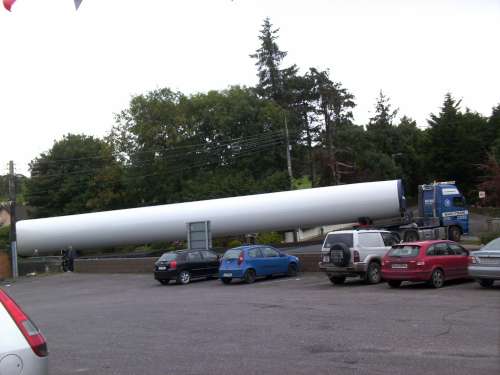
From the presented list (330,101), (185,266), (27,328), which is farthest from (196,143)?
(27,328)

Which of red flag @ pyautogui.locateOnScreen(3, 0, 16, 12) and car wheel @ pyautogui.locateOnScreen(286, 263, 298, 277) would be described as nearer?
red flag @ pyautogui.locateOnScreen(3, 0, 16, 12)

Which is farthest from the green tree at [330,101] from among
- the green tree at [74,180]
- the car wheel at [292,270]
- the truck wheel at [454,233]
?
the car wheel at [292,270]

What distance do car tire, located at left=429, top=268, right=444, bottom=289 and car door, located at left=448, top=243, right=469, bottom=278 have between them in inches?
27.7

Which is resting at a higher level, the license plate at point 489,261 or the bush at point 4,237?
the bush at point 4,237

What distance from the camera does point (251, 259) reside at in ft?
77.5

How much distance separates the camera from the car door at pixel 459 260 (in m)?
18.4

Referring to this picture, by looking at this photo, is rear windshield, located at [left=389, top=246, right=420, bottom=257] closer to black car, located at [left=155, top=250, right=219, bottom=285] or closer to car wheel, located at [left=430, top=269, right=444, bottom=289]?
car wheel, located at [left=430, top=269, right=444, bottom=289]

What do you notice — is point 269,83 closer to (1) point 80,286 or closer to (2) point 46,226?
(2) point 46,226

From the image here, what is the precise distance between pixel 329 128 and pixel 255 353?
5654cm

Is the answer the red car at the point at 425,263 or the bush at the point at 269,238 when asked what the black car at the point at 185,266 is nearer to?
the red car at the point at 425,263

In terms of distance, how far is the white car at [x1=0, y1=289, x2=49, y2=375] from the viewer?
172 inches

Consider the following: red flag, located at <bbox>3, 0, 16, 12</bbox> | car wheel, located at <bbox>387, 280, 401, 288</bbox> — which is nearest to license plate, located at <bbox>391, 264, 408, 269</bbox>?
car wheel, located at <bbox>387, 280, 401, 288</bbox>

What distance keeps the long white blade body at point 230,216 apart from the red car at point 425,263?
16.1 metres

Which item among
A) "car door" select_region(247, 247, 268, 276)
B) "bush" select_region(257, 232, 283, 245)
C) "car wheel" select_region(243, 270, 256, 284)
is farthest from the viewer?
"bush" select_region(257, 232, 283, 245)
